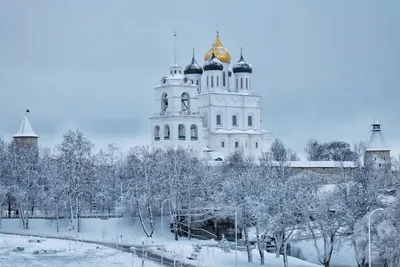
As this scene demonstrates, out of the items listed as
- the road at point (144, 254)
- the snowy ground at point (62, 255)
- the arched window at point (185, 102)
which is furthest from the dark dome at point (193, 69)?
the snowy ground at point (62, 255)

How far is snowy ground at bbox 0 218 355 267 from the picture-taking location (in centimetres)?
5112

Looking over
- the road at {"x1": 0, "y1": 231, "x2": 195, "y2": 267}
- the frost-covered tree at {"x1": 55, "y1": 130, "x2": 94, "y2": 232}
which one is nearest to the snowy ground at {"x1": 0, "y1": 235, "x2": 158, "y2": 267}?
the road at {"x1": 0, "y1": 231, "x2": 195, "y2": 267}

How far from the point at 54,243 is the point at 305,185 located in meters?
15.7

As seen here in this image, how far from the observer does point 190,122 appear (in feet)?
324

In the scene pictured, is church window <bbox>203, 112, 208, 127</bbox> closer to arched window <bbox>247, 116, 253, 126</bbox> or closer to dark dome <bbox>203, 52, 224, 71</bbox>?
dark dome <bbox>203, 52, 224, 71</bbox>

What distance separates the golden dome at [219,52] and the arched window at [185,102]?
31.7ft

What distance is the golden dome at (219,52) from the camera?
10906 centimetres

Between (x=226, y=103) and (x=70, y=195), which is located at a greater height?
(x=226, y=103)

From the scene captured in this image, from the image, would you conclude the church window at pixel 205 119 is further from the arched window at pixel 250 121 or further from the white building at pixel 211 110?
the arched window at pixel 250 121

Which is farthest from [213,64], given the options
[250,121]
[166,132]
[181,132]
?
[166,132]

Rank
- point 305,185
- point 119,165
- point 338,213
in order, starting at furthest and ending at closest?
1. point 119,165
2. point 305,185
3. point 338,213

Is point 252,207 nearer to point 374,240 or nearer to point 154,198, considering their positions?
point 374,240

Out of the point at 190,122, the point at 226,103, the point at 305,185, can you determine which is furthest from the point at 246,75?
the point at 305,185

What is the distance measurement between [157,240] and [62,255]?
12108mm
